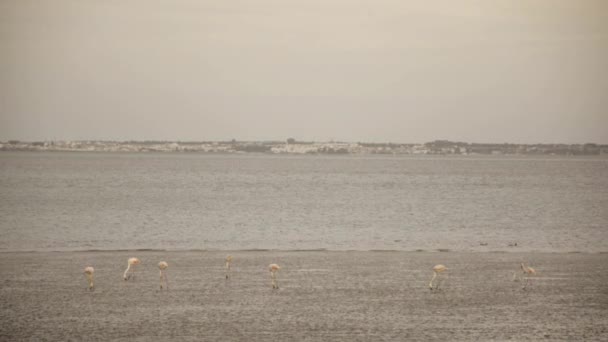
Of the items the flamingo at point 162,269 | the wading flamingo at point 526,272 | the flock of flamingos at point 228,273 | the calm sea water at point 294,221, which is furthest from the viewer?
the calm sea water at point 294,221

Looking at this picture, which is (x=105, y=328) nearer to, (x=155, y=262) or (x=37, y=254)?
(x=155, y=262)

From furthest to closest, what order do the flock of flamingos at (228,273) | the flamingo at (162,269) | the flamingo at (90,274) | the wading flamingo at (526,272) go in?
the wading flamingo at (526,272)
the flamingo at (162,269)
the flock of flamingos at (228,273)
the flamingo at (90,274)

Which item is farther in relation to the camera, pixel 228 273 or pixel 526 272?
pixel 228 273

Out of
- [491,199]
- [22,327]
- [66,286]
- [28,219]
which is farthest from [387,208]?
[22,327]

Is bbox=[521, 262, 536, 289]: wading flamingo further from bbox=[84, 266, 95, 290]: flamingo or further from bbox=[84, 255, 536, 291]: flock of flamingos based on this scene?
bbox=[84, 266, 95, 290]: flamingo

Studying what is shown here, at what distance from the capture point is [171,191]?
287ft

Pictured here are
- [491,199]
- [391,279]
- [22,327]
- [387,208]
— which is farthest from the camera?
[491,199]

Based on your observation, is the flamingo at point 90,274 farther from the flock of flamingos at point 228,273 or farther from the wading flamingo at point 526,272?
the wading flamingo at point 526,272

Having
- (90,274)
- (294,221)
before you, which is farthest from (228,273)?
(294,221)

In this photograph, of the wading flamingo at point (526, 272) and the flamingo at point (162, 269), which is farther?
the wading flamingo at point (526, 272)

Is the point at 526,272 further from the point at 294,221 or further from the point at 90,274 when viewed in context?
the point at 294,221

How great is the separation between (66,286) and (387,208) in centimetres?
4634

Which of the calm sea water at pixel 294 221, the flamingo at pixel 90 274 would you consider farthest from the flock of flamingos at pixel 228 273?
the calm sea water at pixel 294 221

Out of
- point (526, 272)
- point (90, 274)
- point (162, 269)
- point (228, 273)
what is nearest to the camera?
point (90, 274)
